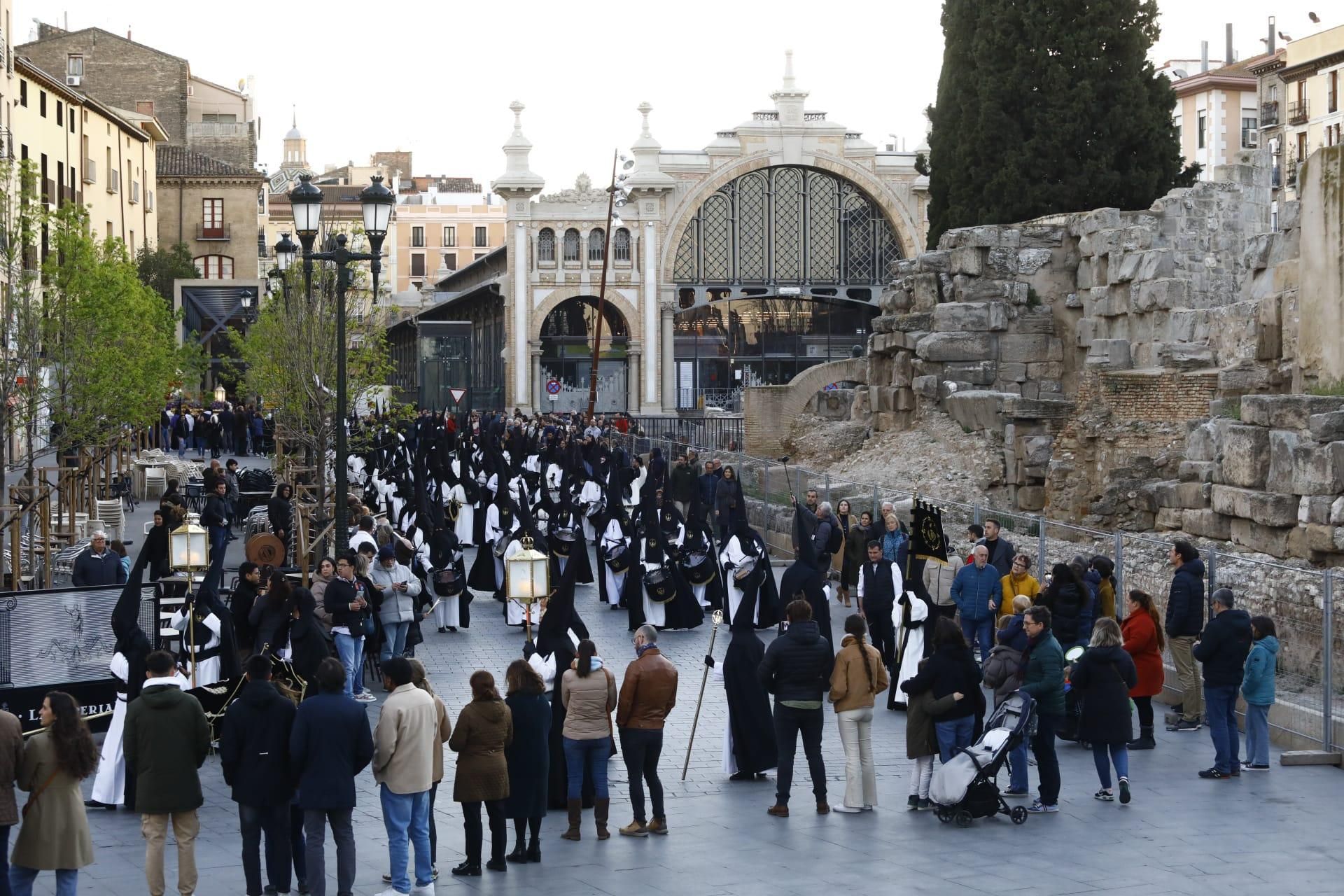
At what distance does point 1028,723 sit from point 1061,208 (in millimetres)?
27269

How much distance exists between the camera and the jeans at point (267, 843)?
335 inches

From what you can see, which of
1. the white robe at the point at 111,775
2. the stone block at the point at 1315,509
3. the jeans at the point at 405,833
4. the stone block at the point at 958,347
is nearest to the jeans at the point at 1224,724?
the stone block at the point at 1315,509

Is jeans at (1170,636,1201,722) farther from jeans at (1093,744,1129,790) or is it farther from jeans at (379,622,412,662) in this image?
jeans at (379,622,412,662)

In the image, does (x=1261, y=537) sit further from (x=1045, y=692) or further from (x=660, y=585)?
(x=1045, y=692)

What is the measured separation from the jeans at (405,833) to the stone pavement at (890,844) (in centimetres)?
27

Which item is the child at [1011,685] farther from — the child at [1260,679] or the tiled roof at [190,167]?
the tiled roof at [190,167]

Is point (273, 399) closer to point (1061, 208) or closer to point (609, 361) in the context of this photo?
point (1061, 208)

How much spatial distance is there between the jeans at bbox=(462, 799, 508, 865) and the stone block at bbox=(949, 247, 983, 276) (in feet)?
71.5

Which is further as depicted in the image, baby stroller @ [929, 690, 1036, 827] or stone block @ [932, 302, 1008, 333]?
stone block @ [932, 302, 1008, 333]

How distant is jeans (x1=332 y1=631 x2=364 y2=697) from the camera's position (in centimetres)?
1351

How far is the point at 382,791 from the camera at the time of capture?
8.77 meters

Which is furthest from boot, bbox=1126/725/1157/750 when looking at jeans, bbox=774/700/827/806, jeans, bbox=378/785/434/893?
jeans, bbox=378/785/434/893

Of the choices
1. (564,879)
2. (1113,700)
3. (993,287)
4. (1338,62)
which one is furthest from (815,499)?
(1338,62)

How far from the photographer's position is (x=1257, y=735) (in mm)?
11297
